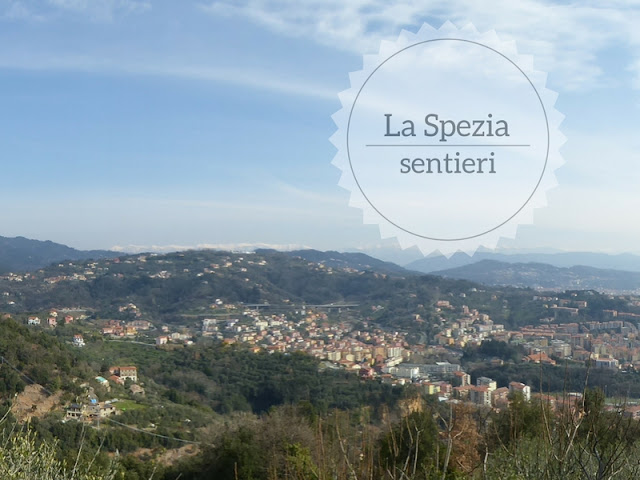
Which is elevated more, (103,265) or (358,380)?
(103,265)

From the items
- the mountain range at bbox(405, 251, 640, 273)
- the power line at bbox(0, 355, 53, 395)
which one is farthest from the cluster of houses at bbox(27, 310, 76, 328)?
the mountain range at bbox(405, 251, 640, 273)

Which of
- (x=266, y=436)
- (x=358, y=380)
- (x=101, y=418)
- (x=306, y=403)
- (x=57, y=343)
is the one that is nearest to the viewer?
(x=266, y=436)

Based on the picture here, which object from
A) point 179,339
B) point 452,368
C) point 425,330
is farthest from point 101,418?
point 425,330

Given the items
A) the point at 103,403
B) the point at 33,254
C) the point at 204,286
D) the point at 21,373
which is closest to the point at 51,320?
the point at 204,286

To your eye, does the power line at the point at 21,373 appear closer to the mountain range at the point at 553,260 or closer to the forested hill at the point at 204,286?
the forested hill at the point at 204,286

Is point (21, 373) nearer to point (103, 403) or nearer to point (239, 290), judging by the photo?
point (103, 403)

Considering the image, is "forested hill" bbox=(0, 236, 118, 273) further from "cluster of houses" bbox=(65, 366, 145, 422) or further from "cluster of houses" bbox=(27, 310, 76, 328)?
"cluster of houses" bbox=(65, 366, 145, 422)

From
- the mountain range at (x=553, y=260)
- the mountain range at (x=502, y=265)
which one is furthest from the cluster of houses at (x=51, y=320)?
the mountain range at (x=553, y=260)

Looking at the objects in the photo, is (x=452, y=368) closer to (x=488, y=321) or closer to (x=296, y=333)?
(x=488, y=321)

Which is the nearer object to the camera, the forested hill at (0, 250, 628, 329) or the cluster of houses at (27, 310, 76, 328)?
the cluster of houses at (27, 310, 76, 328)
